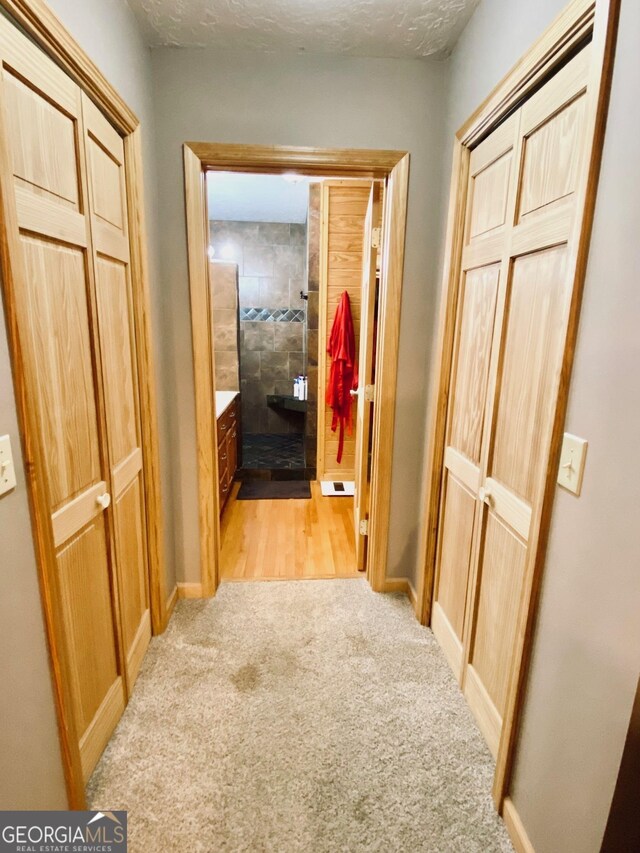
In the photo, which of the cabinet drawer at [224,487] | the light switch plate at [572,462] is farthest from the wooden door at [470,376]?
the cabinet drawer at [224,487]

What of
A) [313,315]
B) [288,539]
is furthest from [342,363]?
[288,539]

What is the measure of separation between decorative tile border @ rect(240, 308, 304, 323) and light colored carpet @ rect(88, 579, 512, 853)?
4.31 m

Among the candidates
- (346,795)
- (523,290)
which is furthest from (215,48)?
(346,795)

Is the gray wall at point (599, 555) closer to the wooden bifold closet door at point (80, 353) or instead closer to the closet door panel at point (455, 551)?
the closet door panel at point (455, 551)

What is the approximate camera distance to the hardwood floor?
264cm

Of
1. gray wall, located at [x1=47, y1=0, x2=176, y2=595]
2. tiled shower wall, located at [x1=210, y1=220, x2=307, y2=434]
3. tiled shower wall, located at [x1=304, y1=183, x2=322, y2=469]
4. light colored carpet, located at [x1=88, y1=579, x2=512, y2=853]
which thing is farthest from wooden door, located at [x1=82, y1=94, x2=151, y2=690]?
tiled shower wall, located at [x1=210, y1=220, x2=307, y2=434]

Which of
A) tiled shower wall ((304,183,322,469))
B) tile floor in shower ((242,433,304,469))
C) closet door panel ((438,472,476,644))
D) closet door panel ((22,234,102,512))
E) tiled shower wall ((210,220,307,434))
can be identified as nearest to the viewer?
closet door panel ((22,234,102,512))

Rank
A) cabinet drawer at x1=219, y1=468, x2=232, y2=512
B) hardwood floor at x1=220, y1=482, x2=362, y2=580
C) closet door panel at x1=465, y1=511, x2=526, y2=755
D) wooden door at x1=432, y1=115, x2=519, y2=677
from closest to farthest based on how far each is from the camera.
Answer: closet door panel at x1=465, y1=511, x2=526, y2=755 → wooden door at x1=432, y1=115, x2=519, y2=677 → hardwood floor at x1=220, y1=482, x2=362, y2=580 → cabinet drawer at x1=219, y1=468, x2=232, y2=512

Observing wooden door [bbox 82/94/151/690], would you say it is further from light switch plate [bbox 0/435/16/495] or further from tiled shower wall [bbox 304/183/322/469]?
tiled shower wall [bbox 304/183/322/469]

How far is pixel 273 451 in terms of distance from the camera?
5.29 m

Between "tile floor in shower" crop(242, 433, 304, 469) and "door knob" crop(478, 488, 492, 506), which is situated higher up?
"door knob" crop(478, 488, 492, 506)

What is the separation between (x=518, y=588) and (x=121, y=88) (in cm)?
214

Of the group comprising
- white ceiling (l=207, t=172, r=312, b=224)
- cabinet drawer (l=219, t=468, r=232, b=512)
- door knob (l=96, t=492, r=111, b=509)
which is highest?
white ceiling (l=207, t=172, r=312, b=224)

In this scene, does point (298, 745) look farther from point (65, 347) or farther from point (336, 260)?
point (336, 260)
